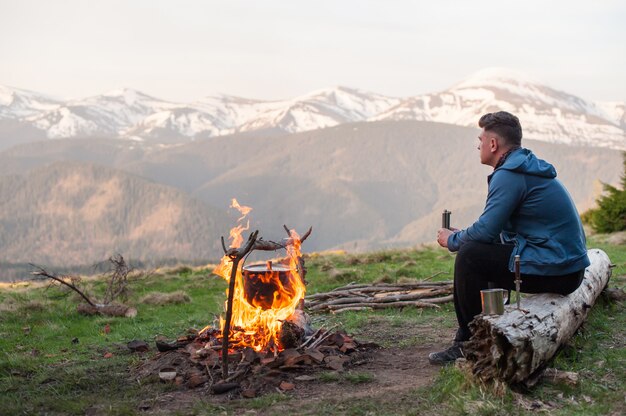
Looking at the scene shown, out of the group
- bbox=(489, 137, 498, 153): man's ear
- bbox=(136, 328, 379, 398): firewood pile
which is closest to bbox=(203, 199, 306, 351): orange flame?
bbox=(136, 328, 379, 398): firewood pile

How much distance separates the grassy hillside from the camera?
4.57 meters

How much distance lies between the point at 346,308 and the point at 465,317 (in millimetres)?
3961

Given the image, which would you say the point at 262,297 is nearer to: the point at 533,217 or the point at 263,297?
the point at 263,297

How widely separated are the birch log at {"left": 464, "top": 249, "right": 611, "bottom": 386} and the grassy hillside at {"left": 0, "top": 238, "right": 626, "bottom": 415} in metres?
0.13

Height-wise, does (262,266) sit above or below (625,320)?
above

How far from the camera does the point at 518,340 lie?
4.49m

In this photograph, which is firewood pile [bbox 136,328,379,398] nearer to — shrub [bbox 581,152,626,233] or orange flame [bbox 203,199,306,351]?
orange flame [bbox 203,199,306,351]

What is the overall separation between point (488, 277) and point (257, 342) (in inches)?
94.7

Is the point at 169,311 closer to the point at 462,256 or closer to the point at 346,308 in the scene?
the point at 346,308

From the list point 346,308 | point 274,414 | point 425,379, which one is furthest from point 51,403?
point 346,308

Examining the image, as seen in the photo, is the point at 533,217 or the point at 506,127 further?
the point at 506,127

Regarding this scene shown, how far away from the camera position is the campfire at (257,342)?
5.39 m

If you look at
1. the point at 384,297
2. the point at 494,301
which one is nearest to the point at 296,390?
the point at 494,301

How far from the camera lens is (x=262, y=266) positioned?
6855 mm
